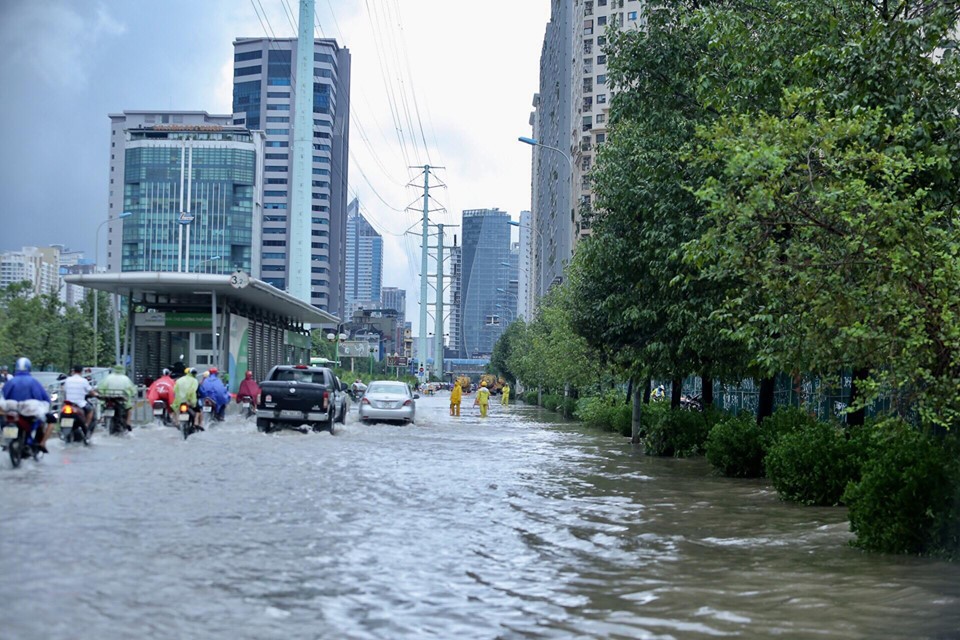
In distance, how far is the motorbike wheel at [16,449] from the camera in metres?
16.0

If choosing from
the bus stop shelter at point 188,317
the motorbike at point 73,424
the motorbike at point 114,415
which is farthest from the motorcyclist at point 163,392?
the bus stop shelter at point 188,317

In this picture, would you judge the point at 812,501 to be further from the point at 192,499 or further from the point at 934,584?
the point at 192,499

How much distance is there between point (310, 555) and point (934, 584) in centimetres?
510

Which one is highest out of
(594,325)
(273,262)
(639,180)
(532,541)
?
(273,262)

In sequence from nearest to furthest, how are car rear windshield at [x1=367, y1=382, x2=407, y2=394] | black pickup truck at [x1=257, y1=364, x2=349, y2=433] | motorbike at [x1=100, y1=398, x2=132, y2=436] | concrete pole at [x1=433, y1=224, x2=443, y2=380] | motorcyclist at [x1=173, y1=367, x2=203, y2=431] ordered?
motorbike at [x1=100, y1=398, x2=132, y2=436] < motorcyclist at [x1=173, y1=367, x2=203, y2=431] < black pickup truck at [x1=257, y1=364, x2=349, y2=433] < car rear windshield at [x1=367, y1=382, x2=407, y2=394] < concrete pole at [x1=433, y1=224, x2=443, y2=380]

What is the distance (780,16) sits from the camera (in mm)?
13117

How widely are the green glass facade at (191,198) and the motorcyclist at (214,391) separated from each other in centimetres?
11527

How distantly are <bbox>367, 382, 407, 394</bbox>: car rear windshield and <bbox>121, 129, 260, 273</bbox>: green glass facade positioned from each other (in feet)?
354

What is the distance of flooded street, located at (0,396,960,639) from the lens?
22.8 ft

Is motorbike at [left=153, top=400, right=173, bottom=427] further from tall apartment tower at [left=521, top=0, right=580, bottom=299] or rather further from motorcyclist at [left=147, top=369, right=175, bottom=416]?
tall apartment tower at [left=521, top=0, right=580, bottom=299]

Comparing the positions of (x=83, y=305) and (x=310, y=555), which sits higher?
(x=83, y=305)

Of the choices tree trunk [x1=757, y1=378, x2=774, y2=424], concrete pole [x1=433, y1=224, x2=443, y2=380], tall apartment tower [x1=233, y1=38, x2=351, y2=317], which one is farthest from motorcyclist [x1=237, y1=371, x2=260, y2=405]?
tall apartment tower [x1=233, y1=38, x2=351, y2=317]

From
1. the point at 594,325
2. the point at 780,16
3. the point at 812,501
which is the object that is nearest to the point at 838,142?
the point at 780,16

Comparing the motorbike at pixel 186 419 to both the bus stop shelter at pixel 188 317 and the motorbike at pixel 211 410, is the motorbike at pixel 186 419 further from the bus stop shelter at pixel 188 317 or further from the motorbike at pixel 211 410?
the bus stop shelter at pixel 188 317
